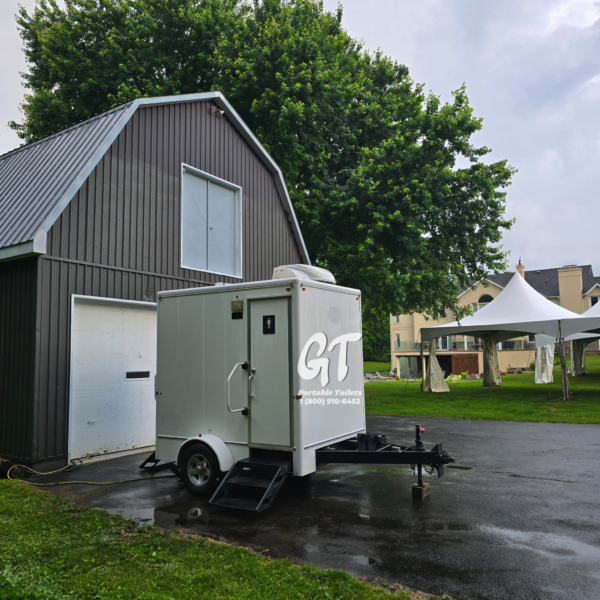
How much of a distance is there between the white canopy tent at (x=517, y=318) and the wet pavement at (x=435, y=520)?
8.75m

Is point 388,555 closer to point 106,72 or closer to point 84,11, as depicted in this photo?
point 106,72

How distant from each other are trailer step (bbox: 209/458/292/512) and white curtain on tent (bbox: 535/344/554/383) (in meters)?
20.6

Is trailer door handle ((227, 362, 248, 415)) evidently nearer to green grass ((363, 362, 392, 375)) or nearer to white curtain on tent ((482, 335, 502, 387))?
white curtain on tent ((482, 335, 502, 387))

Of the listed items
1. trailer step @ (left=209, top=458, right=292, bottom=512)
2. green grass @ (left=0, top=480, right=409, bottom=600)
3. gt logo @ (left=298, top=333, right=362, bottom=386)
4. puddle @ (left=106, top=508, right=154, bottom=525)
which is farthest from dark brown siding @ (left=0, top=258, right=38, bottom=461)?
gt logo @ (left=298, top=333, right=362, bottom=386)

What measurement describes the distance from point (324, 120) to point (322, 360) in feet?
44.4

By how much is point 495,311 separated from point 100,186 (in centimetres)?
1503

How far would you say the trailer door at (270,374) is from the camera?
20.0 ft

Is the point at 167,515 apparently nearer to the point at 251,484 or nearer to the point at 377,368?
the point at 251,484

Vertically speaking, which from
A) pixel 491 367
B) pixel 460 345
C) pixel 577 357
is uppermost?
pixel 460 345

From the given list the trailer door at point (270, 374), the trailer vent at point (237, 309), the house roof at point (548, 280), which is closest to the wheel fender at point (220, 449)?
the trailer door at point (270, 374)

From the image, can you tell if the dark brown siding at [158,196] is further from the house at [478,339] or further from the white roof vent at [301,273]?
the house at [478,339]

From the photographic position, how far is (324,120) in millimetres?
18125

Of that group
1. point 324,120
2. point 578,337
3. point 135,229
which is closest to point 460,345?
point 578,337

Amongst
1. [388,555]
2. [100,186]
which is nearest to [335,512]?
[388,555]
